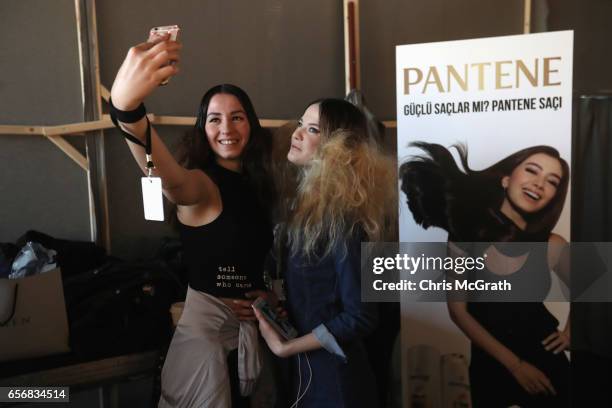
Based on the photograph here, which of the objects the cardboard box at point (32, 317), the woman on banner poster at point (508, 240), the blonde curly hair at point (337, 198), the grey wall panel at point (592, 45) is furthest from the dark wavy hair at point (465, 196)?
the grey wall panel at point (592, 45)

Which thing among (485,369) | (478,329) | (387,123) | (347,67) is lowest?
(485,369)

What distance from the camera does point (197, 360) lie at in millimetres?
1556

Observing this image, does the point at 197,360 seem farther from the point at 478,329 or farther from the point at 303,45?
the point at 303,45

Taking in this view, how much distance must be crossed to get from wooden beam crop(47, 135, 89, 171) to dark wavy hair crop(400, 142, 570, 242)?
1447 millimetres

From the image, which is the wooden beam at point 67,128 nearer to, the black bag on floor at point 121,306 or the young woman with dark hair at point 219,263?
the black bag on floor at point 121,306

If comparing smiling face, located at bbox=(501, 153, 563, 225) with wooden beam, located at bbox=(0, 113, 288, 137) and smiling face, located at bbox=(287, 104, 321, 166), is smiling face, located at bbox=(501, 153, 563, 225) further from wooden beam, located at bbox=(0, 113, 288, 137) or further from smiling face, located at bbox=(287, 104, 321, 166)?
wooden beam, located at bbox=(0, 113, 288, 137)

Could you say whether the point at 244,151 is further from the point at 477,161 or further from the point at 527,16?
the point at 527,16

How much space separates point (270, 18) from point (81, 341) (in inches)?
75.8

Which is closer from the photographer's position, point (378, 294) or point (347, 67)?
point (378, 294)

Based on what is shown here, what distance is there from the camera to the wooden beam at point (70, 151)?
7.84 feet

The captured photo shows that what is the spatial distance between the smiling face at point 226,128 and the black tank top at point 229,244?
Answer: 58 millimetres

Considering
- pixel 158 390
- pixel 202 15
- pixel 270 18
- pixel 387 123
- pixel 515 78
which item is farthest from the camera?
pixel 387 123

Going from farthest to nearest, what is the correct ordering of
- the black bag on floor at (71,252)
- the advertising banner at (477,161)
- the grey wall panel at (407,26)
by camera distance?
the grey wall panel at (407,26)
the black bag on floor at (71,252)
the advertising banner at (477,161)

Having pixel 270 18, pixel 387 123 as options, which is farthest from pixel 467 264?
pixel 270 18
